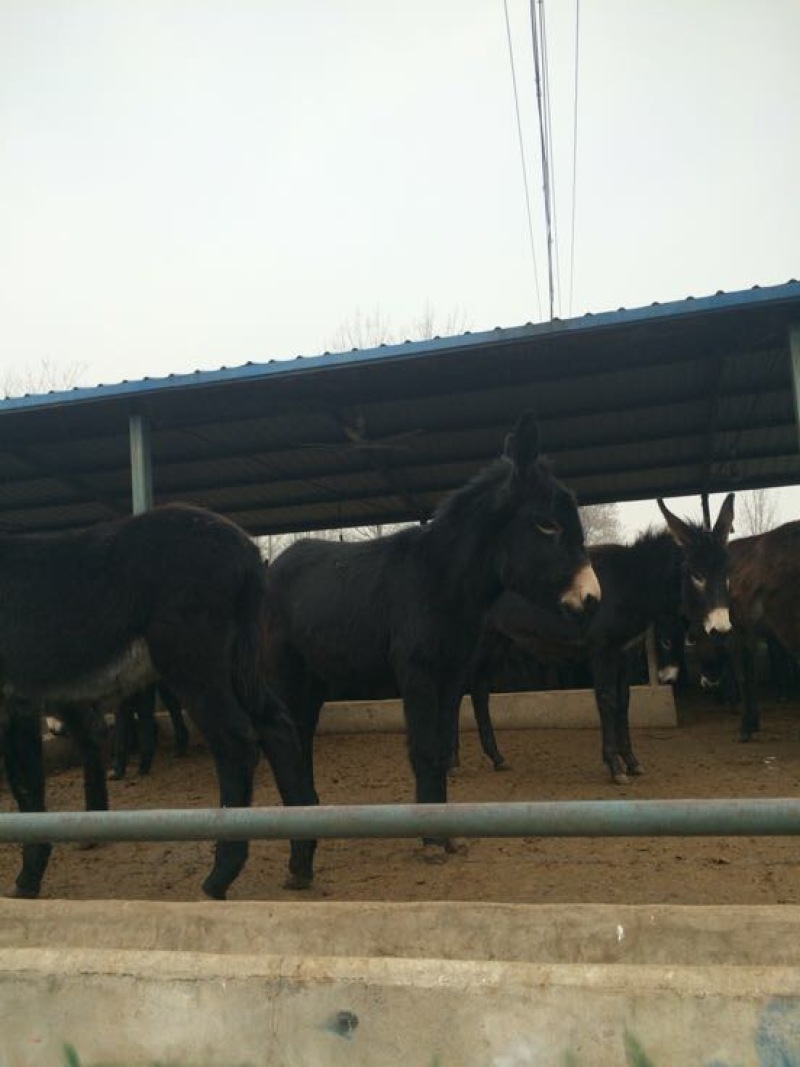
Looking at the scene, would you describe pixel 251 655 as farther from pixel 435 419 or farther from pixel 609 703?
pixel 435 419

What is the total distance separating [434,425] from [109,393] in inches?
158

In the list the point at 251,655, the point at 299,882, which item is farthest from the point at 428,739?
the point at 251,655

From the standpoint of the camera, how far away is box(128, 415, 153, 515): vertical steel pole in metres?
8.97

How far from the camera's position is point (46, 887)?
198 inches

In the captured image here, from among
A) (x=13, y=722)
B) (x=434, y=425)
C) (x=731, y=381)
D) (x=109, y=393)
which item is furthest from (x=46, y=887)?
(x=731, y=381)

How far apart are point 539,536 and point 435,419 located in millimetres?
5329

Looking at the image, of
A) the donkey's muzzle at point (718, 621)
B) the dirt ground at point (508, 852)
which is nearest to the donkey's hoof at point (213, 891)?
the dirt ground at point (508, 852)

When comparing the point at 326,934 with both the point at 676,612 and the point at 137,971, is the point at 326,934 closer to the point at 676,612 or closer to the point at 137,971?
the point at 137,971

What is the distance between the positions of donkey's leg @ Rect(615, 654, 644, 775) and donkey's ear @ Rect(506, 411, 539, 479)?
3217 mm

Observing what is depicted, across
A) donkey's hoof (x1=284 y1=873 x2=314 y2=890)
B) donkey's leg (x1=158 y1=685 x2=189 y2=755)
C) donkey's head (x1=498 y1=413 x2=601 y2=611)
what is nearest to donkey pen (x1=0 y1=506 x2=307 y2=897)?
donkey's hoof (x1=284 y1=873 x2=314 y2=890)

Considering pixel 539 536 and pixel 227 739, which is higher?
pixel 539 536

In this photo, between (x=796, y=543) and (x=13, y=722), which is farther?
(x=796, y=543)

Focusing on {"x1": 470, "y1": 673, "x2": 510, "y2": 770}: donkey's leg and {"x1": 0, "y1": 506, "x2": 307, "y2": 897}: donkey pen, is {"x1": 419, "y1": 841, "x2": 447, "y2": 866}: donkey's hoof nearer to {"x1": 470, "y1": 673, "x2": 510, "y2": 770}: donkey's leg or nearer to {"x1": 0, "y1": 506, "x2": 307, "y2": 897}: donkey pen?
{"x1": 0, "y1": 506, "x2": 307, "y2": 897}: donkey pen

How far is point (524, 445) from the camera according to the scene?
5.32 m
